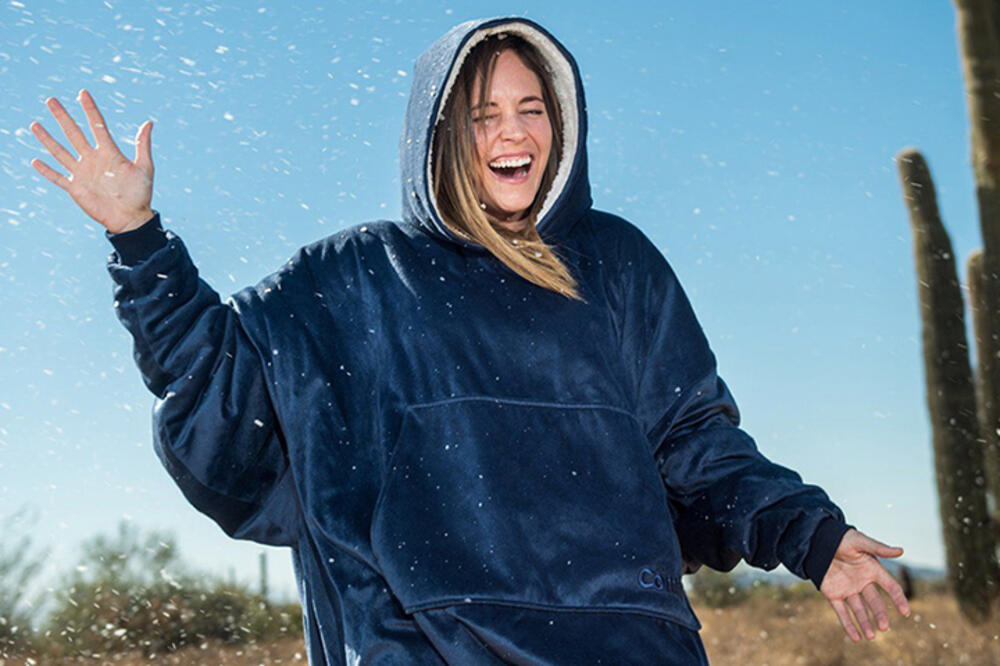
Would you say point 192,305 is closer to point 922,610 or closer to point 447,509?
point 447,509

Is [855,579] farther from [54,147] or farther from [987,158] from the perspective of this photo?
[987,158]

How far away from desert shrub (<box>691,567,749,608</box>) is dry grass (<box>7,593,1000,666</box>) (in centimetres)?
48

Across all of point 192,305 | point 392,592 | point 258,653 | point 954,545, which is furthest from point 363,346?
point 954,545

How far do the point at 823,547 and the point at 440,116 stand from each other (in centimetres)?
106

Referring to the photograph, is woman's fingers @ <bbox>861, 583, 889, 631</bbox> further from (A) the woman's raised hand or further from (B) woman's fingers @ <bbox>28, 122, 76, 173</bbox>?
(B) woman's fingers @ <bbox>28, 122, 76, 173</bbox>

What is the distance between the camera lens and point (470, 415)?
6.84 ft

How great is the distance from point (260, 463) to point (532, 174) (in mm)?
761

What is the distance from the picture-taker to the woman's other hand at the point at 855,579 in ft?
6.91

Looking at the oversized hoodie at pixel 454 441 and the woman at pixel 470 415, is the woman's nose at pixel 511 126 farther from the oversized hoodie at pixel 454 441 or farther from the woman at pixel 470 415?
the oversized hoodie at pixel 454 441

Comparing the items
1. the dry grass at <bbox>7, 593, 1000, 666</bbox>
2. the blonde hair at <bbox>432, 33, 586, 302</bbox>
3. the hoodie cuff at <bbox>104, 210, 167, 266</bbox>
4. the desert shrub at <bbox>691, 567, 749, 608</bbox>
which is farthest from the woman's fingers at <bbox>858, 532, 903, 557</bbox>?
the desert shrub at <bbox>691, 567, 749, 608</bbox>

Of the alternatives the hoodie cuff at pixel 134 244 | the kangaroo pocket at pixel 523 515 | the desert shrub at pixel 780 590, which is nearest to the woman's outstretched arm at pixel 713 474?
the kangaroo pocket at pixel 523 515

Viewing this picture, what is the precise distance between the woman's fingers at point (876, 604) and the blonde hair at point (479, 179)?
717 mm

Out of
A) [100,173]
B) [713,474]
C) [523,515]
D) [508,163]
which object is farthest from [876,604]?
[100,173]

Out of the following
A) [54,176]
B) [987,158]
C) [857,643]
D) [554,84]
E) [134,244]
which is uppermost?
[987,158]
